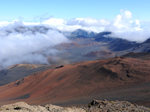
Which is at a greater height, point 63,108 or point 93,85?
point 63,108

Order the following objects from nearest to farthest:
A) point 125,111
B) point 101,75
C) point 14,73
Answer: point 125,111 < point 101,75 < point 14,73

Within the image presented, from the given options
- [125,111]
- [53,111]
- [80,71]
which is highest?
[80,71]

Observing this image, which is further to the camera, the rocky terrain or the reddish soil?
the reddish soil

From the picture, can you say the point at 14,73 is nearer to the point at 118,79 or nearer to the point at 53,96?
the point at 53,96

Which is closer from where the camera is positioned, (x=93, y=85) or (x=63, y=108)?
(x=63, y=108)

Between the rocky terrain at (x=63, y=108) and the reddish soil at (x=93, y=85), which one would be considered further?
the reddish soil at (x=93, y=85)

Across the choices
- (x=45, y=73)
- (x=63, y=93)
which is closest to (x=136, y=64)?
(x=63, y=93)

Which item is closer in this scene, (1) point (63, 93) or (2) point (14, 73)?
(1) point (63, 93)

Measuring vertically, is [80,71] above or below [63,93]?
above
